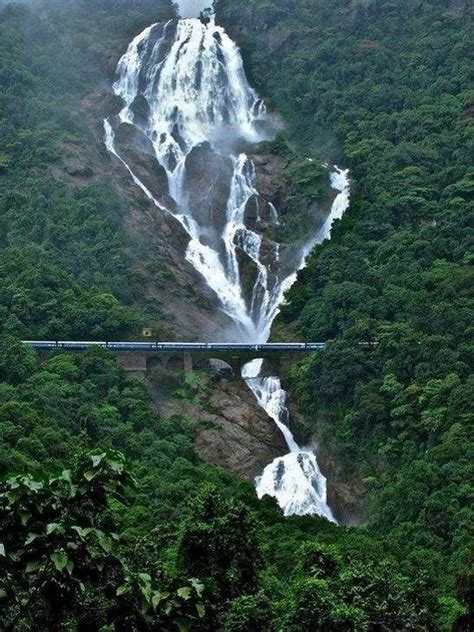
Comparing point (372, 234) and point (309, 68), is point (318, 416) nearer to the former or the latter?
point (372, 234)

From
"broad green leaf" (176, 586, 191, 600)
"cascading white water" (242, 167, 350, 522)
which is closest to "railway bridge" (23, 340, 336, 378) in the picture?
"cascading white water" (242, 167, 350, 522)

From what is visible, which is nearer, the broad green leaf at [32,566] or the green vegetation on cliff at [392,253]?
the broad green leaf at [32,566]

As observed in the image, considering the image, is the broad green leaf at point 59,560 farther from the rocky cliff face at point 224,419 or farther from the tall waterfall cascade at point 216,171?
the rocky cliff face at point 224,419

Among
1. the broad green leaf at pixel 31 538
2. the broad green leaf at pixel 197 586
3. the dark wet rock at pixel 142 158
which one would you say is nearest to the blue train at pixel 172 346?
the dark wet rock at pixel 142 158

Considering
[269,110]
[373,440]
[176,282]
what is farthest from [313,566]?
[269,110]

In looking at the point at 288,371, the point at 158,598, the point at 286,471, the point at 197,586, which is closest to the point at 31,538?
the point at 158,598

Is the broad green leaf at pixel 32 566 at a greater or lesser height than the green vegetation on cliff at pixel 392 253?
lesser
